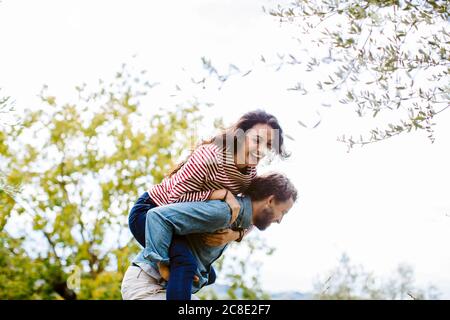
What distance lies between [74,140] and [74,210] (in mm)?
1086

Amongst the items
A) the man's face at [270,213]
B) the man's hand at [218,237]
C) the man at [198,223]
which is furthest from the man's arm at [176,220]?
the man's face at [270,213]

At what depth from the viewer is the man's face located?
2.65 meters

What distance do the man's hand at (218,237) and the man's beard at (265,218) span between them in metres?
0.13

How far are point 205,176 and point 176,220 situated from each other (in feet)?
0.71

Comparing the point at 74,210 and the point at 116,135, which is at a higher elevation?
the point at 116,135

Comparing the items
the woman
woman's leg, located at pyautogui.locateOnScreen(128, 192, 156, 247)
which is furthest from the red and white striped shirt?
woman's leg, located at pyautogui.locateOnScreen(128, 192, 156, 247)

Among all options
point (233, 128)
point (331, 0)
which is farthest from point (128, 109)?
point (233, 128)

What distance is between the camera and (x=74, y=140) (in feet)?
29.9

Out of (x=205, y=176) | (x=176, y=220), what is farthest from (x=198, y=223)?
(x=205, y=176)

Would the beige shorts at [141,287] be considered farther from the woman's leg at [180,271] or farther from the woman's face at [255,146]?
the woman's face at [255,146]

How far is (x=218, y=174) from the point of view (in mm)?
2520

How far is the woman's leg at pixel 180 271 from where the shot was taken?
8.05 ft

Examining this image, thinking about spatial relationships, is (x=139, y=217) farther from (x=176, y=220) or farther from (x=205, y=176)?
(x=205, y=176)
